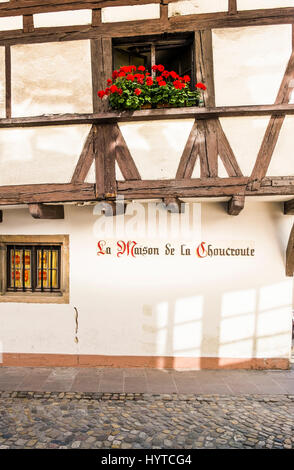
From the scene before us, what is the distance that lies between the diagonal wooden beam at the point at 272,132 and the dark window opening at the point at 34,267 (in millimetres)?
3712

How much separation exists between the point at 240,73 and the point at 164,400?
484cm

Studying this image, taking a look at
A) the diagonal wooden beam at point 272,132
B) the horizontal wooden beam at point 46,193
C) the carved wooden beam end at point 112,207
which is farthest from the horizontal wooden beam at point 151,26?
the carved wooden beam end at point 112,207

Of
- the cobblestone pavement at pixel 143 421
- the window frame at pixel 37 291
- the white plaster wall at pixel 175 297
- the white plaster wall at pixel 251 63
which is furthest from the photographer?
the window frame at pixel 37 291

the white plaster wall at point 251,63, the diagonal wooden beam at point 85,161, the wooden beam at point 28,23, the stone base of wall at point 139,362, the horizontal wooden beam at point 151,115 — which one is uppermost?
the wooden beam at point 28,23

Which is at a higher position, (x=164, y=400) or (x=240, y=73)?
(x=240, y=73)

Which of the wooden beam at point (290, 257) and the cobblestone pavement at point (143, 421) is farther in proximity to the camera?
the wooden beam at point (290, 257)

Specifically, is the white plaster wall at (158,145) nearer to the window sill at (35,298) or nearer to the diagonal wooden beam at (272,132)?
the diagonal wooden beam at (272,132)

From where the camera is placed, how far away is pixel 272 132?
167 inches

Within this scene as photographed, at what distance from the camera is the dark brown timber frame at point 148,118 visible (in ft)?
13.9

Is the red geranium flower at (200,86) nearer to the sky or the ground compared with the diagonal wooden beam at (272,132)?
nearer to the sky
